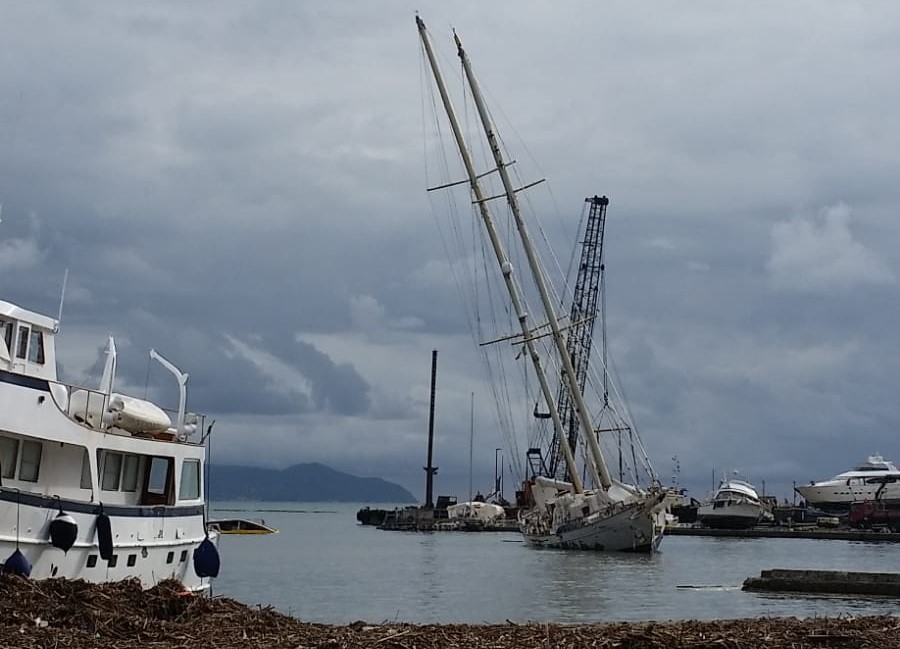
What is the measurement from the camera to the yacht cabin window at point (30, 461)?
25.8m

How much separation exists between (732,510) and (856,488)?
26.5 metres

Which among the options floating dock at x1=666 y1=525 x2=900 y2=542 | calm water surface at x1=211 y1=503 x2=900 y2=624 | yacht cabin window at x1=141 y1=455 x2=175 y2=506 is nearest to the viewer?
yacht cabin window at x1=141 y1=455 x2=175 y2=506

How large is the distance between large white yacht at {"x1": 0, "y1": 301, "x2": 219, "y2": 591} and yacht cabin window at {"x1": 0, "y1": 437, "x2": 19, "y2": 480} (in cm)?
2

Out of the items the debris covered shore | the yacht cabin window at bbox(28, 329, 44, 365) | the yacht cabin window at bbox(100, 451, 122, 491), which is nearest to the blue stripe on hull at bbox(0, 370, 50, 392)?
the yacht cabin window at bbox(28, 329, 44, 365)

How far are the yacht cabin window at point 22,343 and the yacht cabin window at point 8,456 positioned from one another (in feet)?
8.12

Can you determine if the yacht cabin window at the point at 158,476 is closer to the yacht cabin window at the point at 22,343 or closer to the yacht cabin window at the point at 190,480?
the yacht cabin window at the point at 190,480

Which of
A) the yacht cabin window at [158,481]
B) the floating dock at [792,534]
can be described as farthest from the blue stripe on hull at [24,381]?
the floating dock at [792,534]

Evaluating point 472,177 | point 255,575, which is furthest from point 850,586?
point 472,177

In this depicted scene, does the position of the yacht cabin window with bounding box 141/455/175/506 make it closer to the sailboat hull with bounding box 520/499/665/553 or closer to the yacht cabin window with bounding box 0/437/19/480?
the yacht cabin window with bounding box 0/437/19/480

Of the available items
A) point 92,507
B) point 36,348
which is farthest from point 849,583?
point 36,348

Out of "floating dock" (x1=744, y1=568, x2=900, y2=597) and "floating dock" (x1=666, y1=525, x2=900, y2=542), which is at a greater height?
"floating dock" (x1=666, y1=525, x2=900, y2=542)

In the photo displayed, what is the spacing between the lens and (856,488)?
157375 millimetres

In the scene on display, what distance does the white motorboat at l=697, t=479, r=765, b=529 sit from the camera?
457ft

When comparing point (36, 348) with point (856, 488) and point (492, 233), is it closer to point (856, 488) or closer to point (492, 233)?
point (492, 233)
